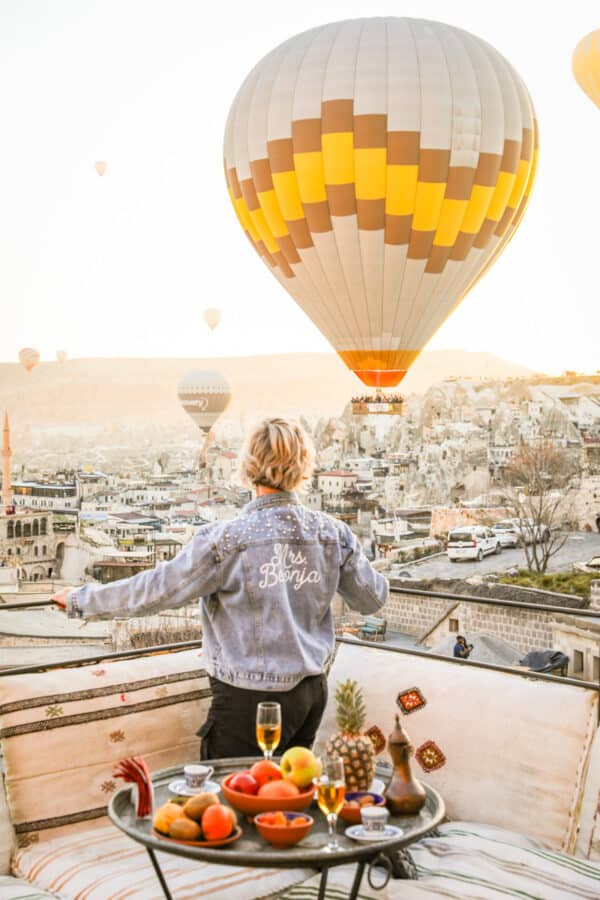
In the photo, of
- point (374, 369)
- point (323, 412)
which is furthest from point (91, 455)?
point (374, 369)

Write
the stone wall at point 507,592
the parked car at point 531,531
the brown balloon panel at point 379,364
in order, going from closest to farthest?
the brown balloon panel at point 379,364 < the stone wall at point 507,592 < the parked car at point 531,531

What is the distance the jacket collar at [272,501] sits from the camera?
6.23ft

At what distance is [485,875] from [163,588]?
0.67m

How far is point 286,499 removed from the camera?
1909 mm

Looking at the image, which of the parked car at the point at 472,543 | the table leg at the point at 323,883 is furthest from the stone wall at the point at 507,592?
the table leg at the point at 323,883

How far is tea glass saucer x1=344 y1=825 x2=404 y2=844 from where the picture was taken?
1.46 metres

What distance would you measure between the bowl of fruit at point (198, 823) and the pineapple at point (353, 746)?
0.17m

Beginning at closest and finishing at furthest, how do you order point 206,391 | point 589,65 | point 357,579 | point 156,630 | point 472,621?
1. point 357,579
2. point 589,65
3. point 472,621
4. point 156,630
5. point 206,391

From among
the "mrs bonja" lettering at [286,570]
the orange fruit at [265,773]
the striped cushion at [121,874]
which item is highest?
the "mrs bonja" lettering at [286,570]

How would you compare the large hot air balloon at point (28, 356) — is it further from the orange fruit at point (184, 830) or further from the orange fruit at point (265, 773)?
the orange fruit at point (184, 830)

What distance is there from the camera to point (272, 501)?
190 cm

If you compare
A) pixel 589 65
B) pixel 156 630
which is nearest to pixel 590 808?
pixel 589 65

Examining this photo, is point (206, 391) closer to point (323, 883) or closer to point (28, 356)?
→ point (28, 356)

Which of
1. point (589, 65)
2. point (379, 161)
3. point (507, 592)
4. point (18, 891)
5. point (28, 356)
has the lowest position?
point (507, 592)
